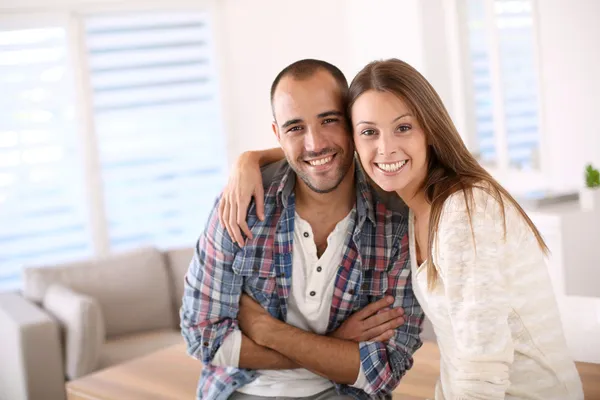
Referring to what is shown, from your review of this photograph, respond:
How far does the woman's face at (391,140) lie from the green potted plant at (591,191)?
1.71m

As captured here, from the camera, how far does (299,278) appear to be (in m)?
1.93

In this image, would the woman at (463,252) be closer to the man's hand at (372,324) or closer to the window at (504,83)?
the man's hand at (372,324)

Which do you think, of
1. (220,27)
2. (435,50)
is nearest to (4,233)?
(220,27)

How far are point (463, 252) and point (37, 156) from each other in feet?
13.6

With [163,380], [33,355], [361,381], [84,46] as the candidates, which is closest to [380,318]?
[361,381]

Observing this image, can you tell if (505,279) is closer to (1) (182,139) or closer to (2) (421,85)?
(2) (421,85)

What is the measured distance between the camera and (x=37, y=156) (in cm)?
507

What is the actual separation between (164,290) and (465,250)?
8.84 ft

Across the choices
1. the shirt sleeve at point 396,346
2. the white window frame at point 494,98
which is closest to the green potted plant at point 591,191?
the white window frame at point 494,98

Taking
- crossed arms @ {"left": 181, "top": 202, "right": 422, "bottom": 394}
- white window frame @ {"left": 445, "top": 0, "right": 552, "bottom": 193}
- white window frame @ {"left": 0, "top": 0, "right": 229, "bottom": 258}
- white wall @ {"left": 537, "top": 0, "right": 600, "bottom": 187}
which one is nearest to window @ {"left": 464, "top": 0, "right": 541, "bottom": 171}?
white window frame @ {"left": 445, "top": 0, "right": 552, "bottom": 193}

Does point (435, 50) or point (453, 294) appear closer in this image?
point (453, 294)

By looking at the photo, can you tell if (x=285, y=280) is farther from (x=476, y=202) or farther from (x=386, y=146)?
(x=476, y=202)

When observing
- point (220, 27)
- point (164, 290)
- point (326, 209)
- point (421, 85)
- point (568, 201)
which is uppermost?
point (220, 27)

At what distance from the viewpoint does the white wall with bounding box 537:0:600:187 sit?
11.6 feet
